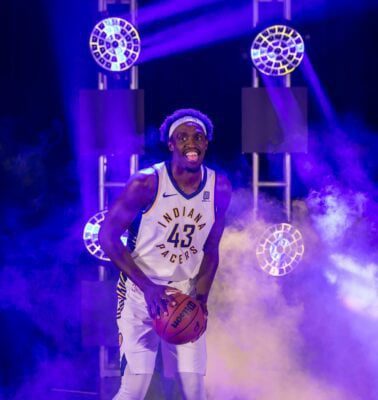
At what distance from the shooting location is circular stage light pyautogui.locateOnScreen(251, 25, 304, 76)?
614 cm

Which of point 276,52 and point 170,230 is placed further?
point 276,52

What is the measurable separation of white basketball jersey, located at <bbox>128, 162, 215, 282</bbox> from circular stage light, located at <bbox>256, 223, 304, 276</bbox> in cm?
176

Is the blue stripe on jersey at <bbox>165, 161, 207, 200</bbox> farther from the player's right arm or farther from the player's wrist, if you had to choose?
the player's wrist

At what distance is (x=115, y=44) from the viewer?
6.15 m

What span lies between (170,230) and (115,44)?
2299 mm

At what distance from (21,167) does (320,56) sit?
9.19 feet

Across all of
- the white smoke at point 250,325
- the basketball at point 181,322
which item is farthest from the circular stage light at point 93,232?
the basketball at point 181,322

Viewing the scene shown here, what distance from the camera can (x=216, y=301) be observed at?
6.52 metres

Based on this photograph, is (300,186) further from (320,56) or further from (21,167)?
(21,167)

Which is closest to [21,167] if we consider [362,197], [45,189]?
[45,189]

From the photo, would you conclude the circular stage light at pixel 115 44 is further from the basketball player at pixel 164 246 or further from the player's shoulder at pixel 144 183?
the player's shoulder at pixel 144 183

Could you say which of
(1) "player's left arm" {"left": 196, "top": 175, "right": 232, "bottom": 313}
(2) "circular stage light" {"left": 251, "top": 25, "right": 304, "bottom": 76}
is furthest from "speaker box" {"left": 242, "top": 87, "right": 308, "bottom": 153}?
(1) "player's left arm" {"left": 196, "top": 175, "right": 232, "bottom": 313}

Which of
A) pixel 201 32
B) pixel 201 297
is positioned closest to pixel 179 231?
pixel 201 297

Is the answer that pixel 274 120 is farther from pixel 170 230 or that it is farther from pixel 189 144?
pixel 170 230
